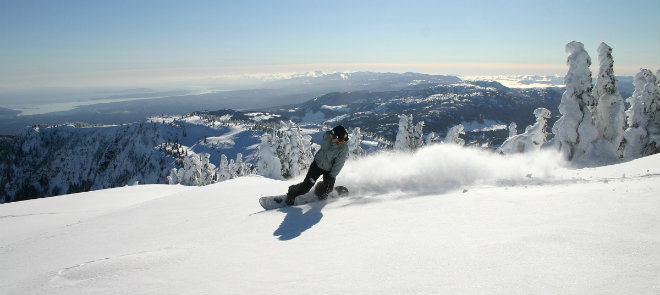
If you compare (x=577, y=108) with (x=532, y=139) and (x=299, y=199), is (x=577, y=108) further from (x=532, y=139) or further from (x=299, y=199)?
(x=299, y=199)

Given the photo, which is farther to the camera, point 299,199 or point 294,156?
point 294,156

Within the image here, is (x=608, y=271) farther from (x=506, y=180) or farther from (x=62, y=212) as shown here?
(x=62, y=212)

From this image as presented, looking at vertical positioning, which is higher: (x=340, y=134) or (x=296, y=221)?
(x=340, y=134)

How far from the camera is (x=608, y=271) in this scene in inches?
114

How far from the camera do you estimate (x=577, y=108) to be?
2589 centimetres

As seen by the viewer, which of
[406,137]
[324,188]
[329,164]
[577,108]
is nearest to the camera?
[324,188]

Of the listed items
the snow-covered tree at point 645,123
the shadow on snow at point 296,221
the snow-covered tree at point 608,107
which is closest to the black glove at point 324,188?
the shadow on snow at point 296,221

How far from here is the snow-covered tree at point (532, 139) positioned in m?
32.3

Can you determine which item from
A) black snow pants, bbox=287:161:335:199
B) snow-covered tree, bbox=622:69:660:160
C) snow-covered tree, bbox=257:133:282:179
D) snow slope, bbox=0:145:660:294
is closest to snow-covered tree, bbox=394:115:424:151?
snow-covered tree, bbox=257:133:282:179

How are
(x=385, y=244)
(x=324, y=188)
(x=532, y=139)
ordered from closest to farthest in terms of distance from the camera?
(x=385, y=244)
(x=324, y=188)
(x=532, y=139)

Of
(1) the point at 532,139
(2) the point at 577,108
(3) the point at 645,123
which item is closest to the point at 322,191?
(2) the point at 577,108

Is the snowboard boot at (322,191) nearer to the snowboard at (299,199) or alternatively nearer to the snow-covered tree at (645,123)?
the snowboard at (299,199)

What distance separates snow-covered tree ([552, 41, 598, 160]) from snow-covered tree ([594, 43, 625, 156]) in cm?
92

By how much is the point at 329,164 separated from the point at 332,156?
0.80ft
